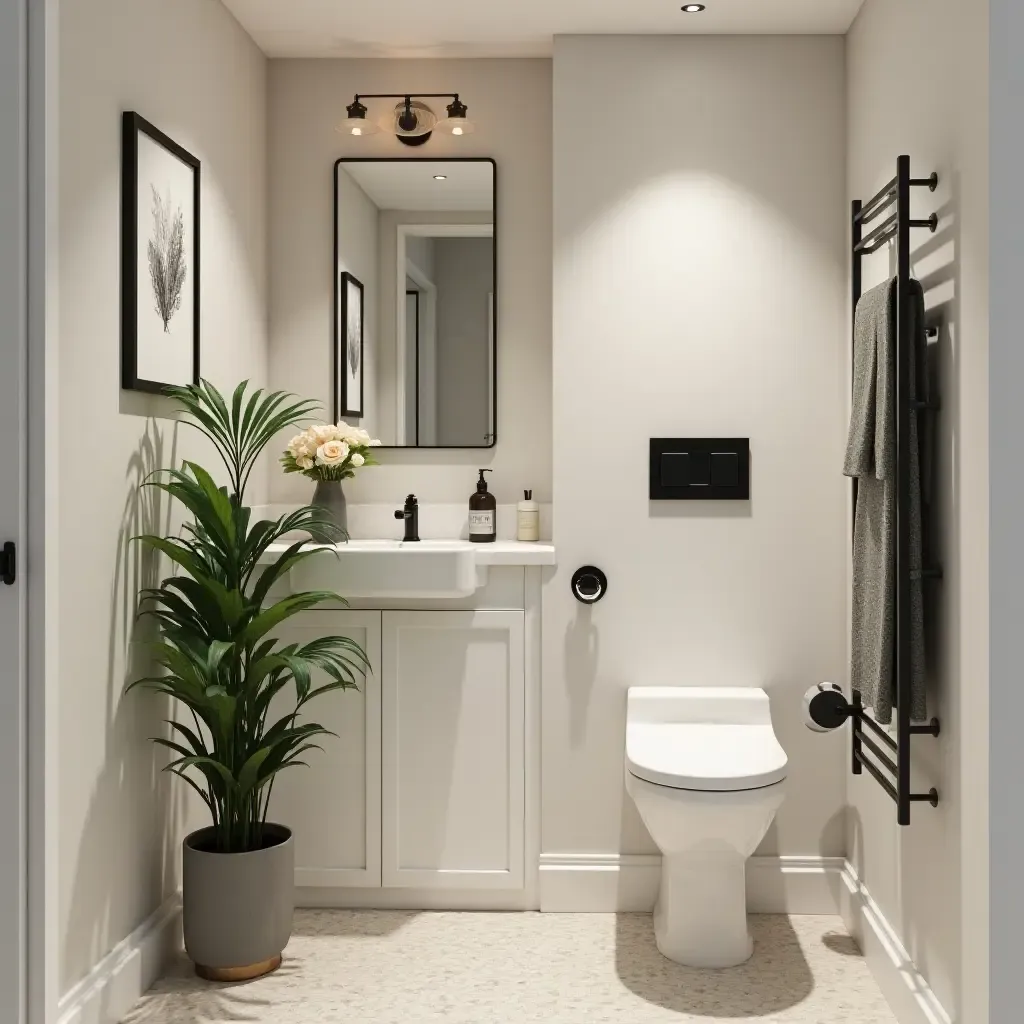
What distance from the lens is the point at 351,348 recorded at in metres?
3.39

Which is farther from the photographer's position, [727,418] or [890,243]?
[727,418]

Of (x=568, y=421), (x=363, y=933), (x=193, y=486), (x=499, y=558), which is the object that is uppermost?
(x=568, y=421)

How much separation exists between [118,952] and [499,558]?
4.39 feet

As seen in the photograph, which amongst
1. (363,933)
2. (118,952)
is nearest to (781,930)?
(363,933)

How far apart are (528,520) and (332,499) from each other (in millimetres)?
591

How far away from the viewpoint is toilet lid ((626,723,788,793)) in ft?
8.22

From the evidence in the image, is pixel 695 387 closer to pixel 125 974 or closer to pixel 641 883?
pixel 641 883

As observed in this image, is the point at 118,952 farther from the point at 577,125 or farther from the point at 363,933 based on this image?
the point at 577,125

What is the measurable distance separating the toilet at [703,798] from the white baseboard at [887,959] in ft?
0.97

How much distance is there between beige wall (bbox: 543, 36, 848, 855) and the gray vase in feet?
2.08

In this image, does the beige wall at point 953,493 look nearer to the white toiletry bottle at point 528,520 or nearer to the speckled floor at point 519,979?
the speckled floor at point 519,979

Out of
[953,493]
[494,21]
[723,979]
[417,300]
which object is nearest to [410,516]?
[417,300]

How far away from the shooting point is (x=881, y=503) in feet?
7.72

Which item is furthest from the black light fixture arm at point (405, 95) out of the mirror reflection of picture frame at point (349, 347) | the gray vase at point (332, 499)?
the gray vase at point (332, 499)
